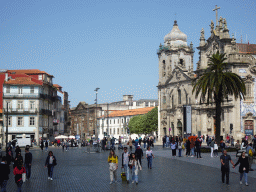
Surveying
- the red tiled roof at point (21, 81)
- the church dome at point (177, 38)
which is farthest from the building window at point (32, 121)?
the church dome at point (177, 38)

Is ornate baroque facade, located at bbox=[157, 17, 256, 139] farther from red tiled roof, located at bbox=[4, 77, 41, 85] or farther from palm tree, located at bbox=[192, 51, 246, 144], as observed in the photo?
red tiled roof, located at bbox=[4, 77, 41, 85]

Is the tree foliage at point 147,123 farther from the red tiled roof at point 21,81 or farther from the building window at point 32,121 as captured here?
the red tiled roof at point 21,81

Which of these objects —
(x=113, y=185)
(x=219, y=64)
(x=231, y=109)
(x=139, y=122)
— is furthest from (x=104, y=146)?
(x=139, y=122)

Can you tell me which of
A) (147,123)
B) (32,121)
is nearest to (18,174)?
(32,121)

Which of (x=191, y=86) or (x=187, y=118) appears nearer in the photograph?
(x=187, y=118)

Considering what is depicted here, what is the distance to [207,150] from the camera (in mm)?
41906

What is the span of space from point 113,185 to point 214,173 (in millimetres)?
6811

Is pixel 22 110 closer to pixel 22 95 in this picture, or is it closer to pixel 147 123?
pixel 22 95

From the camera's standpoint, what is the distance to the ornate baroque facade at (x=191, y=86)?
210ft

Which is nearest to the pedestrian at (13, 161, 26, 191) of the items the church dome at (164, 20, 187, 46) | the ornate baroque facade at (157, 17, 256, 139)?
the ornate baroque facade at (157, 17, 256, 139)

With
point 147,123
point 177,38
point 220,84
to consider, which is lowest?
point 147,123

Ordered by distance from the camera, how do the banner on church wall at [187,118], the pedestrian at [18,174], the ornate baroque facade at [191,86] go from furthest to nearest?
the ornate baroque facade at [191,86], the banner on church wall at [187,118], the pedestrian at [18,174]

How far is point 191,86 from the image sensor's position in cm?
7844

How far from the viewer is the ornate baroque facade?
210 ft
